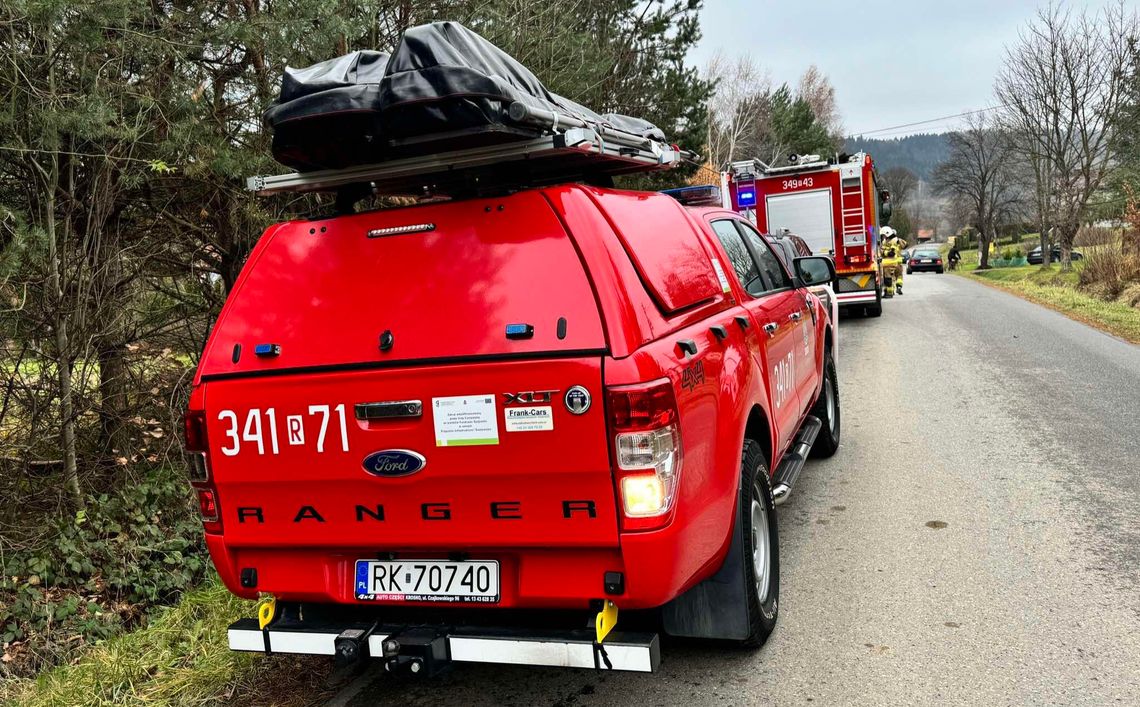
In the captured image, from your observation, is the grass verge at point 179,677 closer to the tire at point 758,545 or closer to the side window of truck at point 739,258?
the tire at point 758,545

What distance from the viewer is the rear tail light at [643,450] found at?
2758mm

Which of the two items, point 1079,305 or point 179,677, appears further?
point 1079,305

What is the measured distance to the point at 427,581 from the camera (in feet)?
10.1

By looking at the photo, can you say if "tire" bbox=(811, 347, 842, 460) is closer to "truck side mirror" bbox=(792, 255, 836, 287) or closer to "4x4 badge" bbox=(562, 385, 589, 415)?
"truck side mirror" bbox=(792, 255, 836, 287)

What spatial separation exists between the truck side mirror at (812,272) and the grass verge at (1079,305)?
10458mm

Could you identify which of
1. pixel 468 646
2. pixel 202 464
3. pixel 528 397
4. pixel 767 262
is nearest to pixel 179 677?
pixel 202 464

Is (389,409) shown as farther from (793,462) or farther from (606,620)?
(793,462)

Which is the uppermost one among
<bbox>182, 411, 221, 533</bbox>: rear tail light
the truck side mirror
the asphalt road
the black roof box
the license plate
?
the black roof box

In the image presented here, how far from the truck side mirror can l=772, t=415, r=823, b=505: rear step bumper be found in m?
1.07

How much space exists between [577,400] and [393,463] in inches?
28.8

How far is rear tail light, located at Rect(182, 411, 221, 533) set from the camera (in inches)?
127

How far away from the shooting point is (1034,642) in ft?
12.1

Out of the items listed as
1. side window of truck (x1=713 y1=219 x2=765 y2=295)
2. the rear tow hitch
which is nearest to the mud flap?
the rear tow hitch

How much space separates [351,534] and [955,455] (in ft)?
18.1
